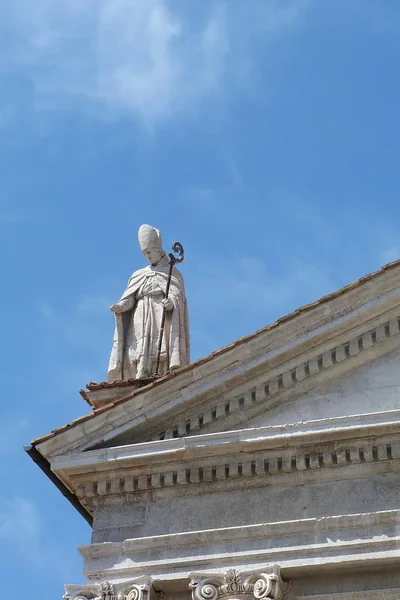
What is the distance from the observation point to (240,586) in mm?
15547

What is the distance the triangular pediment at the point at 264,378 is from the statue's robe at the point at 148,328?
3.75 ft

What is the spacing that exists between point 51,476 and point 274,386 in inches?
115

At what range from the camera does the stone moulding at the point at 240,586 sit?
1540 centimetres

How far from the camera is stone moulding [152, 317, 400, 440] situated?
17047mm

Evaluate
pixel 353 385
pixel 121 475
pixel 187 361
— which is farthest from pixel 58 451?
pixel 353 385

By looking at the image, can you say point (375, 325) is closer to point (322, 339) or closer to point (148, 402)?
point (322, 339)

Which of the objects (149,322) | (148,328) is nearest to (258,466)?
(148,328)

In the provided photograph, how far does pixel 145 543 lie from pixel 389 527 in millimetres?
2802

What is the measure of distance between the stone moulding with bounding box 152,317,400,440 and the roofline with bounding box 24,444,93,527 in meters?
1.28

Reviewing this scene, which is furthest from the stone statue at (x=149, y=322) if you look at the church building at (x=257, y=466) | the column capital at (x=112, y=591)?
the column capital at (x=112, y=591)

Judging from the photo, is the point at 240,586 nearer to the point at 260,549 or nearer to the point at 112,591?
the point at 260,549

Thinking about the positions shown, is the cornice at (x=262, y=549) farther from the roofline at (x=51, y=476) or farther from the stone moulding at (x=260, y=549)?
the roofline at (x=51, y=476)

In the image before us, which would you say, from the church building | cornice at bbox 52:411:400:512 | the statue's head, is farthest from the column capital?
the statue's head

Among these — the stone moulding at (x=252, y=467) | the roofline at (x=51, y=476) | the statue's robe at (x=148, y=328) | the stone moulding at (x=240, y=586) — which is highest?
the statue's robe at (x=148, y=328)
